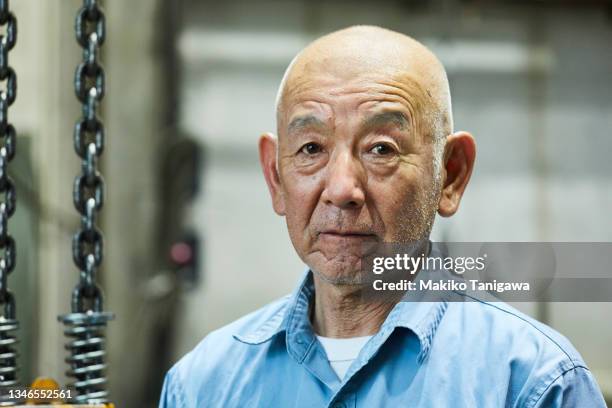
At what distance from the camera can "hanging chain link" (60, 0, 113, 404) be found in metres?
0.94

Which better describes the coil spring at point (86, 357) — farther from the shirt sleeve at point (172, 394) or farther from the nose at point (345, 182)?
the nose at point (345, 182)

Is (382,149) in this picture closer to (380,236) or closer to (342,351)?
(380,236)

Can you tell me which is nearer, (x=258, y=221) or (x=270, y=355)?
(x=270, y=355)

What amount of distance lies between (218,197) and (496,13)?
104cm

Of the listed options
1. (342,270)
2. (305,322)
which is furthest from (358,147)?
(305,322)

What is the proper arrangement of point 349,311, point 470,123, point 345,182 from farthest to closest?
point 470,123, point 349,311, point 345,182

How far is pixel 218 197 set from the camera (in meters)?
2.52

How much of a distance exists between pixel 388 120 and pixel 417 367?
1.01 ft

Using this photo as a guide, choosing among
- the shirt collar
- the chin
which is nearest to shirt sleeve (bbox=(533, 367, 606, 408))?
the shirt collar

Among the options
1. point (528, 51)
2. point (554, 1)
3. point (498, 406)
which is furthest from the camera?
point (528, 51)

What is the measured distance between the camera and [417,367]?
0.98 metres

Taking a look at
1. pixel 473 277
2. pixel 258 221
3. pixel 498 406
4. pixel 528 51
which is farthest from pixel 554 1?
pixel 258 221

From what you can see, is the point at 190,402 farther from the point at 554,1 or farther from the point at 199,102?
the point at 199,102

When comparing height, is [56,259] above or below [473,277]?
below
